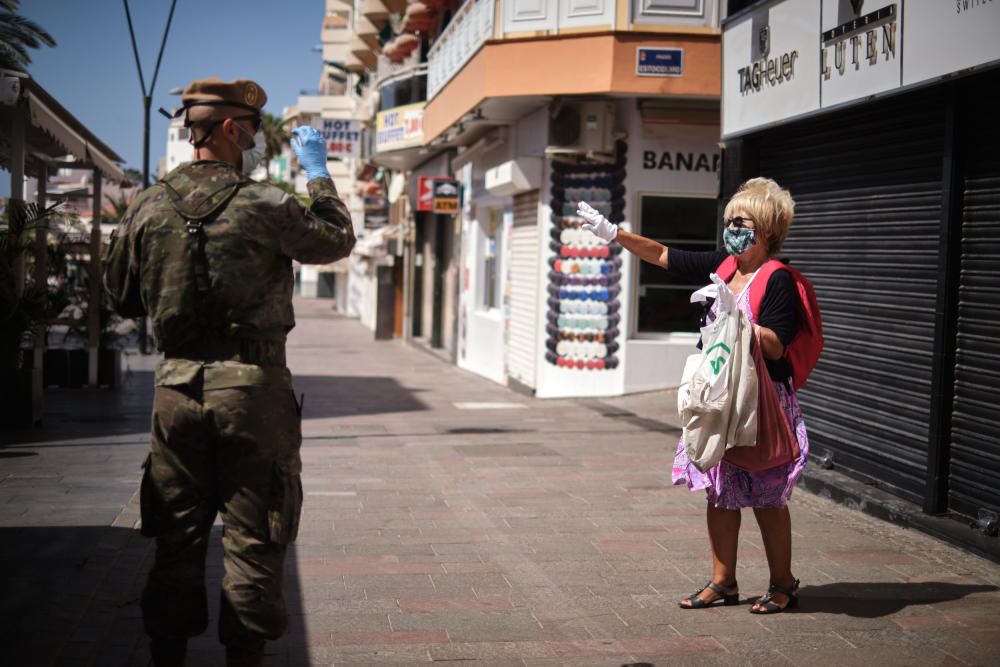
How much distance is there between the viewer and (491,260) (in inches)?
883

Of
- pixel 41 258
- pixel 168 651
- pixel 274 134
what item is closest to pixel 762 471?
pixel 168 651

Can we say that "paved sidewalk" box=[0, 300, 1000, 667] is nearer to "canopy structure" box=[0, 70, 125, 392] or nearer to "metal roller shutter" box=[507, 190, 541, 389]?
"canopy structure" box=[0, 70, 125, 392]

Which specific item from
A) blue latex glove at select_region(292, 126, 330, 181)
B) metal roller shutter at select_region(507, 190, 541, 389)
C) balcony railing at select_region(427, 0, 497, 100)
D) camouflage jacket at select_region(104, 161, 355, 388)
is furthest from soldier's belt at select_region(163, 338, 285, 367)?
balcony railing at select_region(427, 0, 497, 100)

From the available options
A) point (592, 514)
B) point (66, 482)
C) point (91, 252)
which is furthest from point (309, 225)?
point (91, 252)

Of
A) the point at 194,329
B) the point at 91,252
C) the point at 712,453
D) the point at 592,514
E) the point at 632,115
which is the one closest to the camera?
the point at 194,329

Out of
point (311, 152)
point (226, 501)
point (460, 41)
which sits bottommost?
point (226, 501)

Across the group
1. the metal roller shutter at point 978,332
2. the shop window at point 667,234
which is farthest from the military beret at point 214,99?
the shop window at point 667,234

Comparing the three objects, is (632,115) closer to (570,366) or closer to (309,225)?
(570,366)

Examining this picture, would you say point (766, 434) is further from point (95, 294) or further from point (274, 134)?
point (274, 134)

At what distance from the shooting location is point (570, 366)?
54.5 feet

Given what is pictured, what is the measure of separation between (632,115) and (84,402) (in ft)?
25.7

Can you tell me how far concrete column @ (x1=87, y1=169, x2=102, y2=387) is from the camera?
14.6 m

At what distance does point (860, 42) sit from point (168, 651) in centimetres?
633

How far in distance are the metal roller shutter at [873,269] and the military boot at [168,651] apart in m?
5.29
